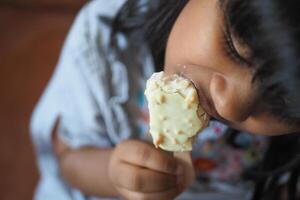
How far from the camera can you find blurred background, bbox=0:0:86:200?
104 centimetres

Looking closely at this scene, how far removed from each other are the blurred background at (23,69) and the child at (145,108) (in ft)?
0.75

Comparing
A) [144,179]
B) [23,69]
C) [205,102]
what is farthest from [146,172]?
[23,69]

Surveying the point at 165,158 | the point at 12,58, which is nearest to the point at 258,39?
the point at 165,158

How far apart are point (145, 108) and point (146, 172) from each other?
0.61ft

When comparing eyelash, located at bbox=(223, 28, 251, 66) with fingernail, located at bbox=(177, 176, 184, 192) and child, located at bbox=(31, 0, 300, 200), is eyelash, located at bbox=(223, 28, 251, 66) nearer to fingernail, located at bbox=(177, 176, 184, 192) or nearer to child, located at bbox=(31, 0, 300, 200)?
child, located at bbox=(31, 0, 300, 200)

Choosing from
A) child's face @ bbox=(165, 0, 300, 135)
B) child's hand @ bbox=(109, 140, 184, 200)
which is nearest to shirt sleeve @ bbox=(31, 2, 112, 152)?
child's hand @ bbox=(109, 140, 184, 200)

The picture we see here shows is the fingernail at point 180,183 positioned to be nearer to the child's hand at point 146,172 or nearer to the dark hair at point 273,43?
the child's hand at point 146,172

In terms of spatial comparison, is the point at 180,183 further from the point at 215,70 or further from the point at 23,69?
the point at 23,69

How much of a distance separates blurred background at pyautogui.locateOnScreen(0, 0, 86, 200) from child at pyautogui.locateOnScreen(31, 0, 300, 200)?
9.0 inches

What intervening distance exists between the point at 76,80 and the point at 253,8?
38 centimetres

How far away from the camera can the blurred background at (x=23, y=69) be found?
1045 millimetres

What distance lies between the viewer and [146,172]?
563mm

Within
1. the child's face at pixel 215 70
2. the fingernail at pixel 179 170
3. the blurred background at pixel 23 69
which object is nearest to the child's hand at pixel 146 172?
the fingernail at pixel 179 170

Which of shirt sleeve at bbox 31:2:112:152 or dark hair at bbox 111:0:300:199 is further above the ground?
dark hair at bbox 111:0:300:199
